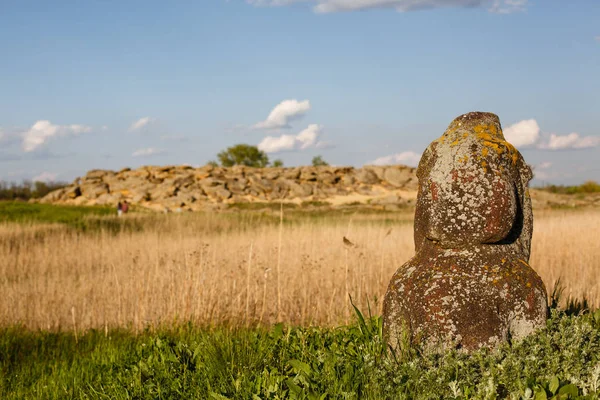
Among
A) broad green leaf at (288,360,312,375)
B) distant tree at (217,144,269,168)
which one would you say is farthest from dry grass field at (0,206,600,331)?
distant tree at (217,144,269,168)

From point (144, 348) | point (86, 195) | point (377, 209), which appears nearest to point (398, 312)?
point (144, 348)

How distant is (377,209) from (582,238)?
1290 cm

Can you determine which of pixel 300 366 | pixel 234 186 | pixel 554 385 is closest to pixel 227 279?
pixel 300 366

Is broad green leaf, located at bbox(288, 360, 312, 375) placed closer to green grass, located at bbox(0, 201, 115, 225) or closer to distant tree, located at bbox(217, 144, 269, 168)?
green grass, located at bbox(0, 201, 115, 225)

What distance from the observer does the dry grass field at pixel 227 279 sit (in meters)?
6.57

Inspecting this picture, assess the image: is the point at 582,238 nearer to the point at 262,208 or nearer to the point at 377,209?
the point at 377,209

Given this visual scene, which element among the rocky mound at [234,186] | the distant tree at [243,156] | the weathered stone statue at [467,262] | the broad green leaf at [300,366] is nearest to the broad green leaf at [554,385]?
the weathered stone statue at [467,262]

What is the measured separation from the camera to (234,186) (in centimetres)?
2845

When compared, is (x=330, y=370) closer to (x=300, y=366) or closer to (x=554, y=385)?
(x=300, y=366)

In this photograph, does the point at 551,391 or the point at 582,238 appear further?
the point at 582,238

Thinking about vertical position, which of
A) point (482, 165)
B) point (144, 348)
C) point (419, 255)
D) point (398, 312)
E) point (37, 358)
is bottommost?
point (37, 358)

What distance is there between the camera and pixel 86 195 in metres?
30.0

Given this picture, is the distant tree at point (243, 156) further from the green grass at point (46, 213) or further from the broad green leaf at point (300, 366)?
the broad green leaf at point (300, 366)

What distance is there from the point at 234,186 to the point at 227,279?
21380mm
